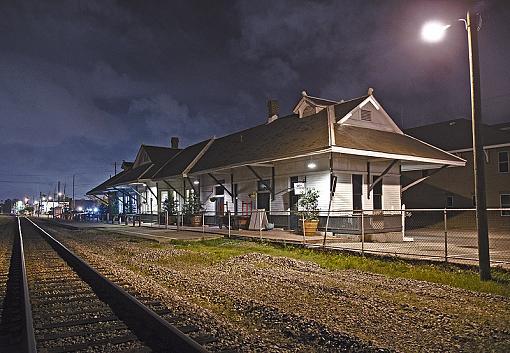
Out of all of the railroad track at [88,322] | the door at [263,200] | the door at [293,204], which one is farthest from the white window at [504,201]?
the railroad track at [88,322]

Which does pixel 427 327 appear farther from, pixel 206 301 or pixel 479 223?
pixel 479 223

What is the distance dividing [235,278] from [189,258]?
381cm

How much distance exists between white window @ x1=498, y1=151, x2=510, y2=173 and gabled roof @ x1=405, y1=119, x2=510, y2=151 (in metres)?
0.75

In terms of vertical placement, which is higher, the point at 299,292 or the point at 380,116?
the point at 380,116

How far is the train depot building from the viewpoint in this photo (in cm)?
1717

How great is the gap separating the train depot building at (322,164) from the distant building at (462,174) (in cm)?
361

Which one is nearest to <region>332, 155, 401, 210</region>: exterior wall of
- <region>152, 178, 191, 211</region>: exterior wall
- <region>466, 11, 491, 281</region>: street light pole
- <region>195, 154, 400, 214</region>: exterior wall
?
<region>195, 154, 400, 214</region>: exterior wall

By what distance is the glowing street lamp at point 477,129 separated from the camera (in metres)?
8.84

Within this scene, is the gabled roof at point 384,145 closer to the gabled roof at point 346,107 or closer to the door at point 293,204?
the gabled roof at point 346,107

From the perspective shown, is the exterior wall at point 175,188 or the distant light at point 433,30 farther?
the exterior wall at point 175,188

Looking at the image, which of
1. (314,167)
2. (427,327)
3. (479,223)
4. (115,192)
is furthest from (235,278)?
(115,192)

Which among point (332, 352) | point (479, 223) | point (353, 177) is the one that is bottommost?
point (332, 352)

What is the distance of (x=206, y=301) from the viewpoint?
7.11 metres

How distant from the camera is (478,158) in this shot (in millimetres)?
8953
